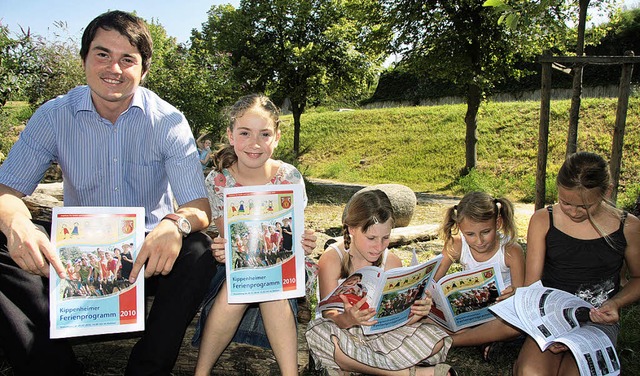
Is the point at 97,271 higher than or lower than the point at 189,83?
lower

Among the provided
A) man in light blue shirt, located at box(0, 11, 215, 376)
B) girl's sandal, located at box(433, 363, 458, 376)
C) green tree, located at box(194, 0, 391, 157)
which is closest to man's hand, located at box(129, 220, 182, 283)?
man in light blue shirt, located at box(0, 11, 215, 376)

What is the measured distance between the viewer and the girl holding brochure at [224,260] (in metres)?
2.37

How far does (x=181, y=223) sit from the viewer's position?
2311 millimetres

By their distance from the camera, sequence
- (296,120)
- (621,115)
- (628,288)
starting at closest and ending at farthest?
(628,288) < (621,115) < (296,120)

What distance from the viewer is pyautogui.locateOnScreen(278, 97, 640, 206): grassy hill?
1224 cm

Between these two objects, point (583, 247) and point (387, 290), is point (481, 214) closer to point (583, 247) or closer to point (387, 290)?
point (583, 247)

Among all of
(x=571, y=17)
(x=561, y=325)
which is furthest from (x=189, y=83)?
(x=561, y=325)

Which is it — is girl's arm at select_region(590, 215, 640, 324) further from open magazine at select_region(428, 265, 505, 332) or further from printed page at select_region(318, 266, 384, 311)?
printed page at select_region(318, 266, 384, 311)

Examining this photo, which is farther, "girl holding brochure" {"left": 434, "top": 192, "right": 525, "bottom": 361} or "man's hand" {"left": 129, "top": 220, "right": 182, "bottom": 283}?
"girl holding brochure" {"left": 434, "top": 192, "right": 525, "bottom": 361}

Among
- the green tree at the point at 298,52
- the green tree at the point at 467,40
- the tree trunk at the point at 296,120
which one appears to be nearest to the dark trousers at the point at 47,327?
the green tree at the point at 467,40

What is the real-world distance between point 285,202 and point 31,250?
106cm

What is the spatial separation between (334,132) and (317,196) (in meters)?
8.61

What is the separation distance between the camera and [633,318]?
346 centimetres

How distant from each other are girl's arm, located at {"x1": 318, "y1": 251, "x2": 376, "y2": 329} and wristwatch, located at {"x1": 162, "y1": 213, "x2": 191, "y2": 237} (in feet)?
2.50
